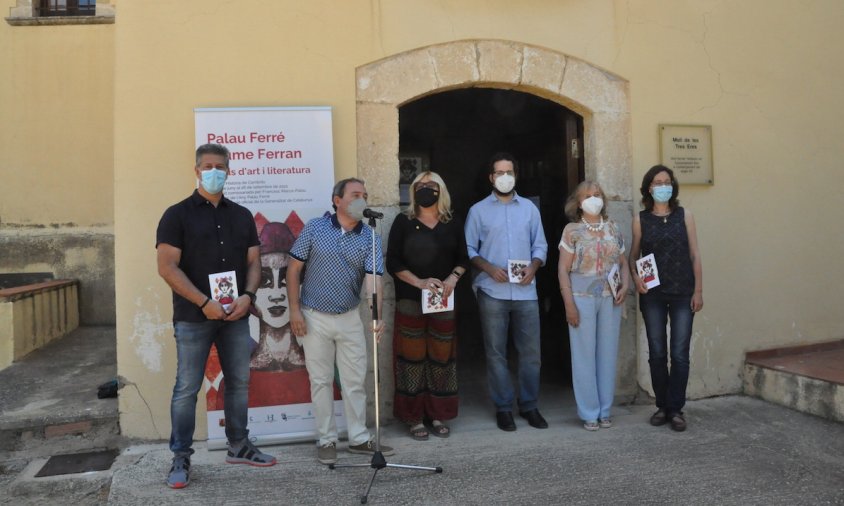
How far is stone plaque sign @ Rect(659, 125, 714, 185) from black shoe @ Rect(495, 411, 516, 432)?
2.24 m

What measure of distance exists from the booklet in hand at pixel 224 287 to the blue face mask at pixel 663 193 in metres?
2.73

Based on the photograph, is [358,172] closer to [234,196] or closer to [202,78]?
[234,196]

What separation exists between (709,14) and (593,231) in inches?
85.7

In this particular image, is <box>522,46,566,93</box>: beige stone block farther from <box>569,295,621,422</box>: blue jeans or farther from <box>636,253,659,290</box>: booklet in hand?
<box>569,295,621,422</box>: blue jeans

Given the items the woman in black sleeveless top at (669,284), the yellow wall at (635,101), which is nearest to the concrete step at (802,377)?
the yellow wall at (635,101)

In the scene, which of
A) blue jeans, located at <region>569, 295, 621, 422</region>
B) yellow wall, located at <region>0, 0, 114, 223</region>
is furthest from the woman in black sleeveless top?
yellow wall, located at <region>0, 0, 114, 223</region>

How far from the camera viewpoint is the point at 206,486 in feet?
10.9

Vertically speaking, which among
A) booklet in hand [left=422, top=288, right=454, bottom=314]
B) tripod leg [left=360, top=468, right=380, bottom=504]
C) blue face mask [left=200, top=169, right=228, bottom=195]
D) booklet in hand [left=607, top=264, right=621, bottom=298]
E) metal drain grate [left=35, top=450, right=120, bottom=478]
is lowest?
metal drain grate [left=35, top=450, right=120, bottom=478]

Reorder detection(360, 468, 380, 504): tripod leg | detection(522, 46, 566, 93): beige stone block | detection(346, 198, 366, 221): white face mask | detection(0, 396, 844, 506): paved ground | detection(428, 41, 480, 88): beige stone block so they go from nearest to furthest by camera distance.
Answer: detection(360, 468, 380, 504): tripod leg < detection(0, 396, 844, 506): paved ground < detection(346, 198, 366, 221): white face mask < detection(428, 41, 480, 88): beige stone block < detection(522, 46, 566, 93): beige stone block

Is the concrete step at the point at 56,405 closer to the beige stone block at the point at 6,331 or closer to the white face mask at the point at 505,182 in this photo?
the beige stone block at the point at 6,331

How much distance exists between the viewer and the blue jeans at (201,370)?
335 centimetres

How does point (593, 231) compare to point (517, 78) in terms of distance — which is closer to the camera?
point (593, 231)

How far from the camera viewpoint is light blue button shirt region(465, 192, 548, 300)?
4191 mm

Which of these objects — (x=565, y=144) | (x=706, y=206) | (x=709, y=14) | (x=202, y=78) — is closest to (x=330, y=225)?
(x=202, y=78)
